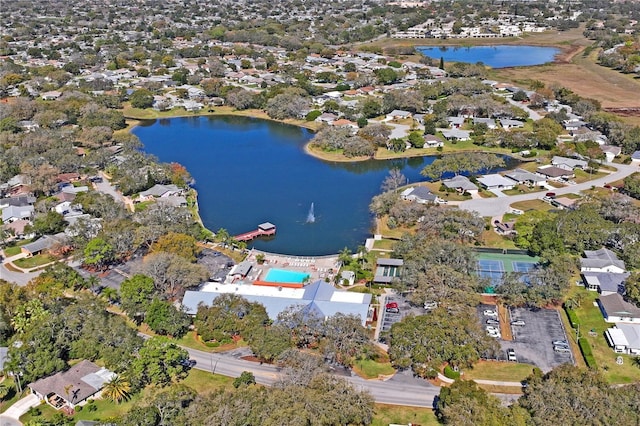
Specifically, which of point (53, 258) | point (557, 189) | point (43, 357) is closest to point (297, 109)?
point (557, 189)

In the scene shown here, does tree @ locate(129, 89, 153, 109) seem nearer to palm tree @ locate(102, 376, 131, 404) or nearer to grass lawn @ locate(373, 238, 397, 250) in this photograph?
grass lawn @ locate(373, 238, 397, 250)

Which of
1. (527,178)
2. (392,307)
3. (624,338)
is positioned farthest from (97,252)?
(527,178)

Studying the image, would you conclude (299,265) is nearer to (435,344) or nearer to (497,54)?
(435,344)

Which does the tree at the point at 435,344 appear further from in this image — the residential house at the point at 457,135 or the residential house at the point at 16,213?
the residential house at the point at 457,135

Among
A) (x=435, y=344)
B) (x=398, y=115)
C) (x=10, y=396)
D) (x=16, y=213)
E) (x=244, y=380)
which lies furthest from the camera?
(x=398, y=115)

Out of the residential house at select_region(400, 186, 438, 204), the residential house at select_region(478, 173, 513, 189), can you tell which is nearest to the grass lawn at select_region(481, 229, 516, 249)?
the residential house at select_region(400, 186, 438, 204)
